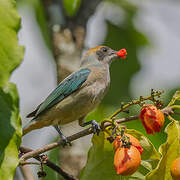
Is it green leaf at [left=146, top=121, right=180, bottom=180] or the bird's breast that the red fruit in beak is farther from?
green leaf at [left=146, top=121, right=180, bottom=180]

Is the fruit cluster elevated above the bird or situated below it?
above

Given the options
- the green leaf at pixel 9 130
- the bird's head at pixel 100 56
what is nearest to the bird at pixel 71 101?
the bird's head at pixel 100 56

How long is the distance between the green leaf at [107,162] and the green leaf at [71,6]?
2.84m

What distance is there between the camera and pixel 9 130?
1.98 metres

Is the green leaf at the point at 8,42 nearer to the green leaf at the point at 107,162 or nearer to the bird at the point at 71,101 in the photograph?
the green leaf at the point at 107,162

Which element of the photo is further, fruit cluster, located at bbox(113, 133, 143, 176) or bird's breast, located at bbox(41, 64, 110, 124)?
bird's breast, located at bbox(41, 64, 110, 124)

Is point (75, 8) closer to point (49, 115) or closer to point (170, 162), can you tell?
point (49, 115)

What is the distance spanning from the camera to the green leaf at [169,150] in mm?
2330

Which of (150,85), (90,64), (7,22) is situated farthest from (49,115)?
(7,22)

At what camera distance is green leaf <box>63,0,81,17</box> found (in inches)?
209

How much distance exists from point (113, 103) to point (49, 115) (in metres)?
1.09

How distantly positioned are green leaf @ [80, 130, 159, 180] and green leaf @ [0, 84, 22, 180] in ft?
2.32

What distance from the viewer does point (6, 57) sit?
184 centimetres

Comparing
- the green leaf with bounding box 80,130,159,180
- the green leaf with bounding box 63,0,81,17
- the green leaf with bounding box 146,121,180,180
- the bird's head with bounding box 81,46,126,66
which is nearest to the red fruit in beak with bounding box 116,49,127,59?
the bird's head with bounding box 81,46,126,66
